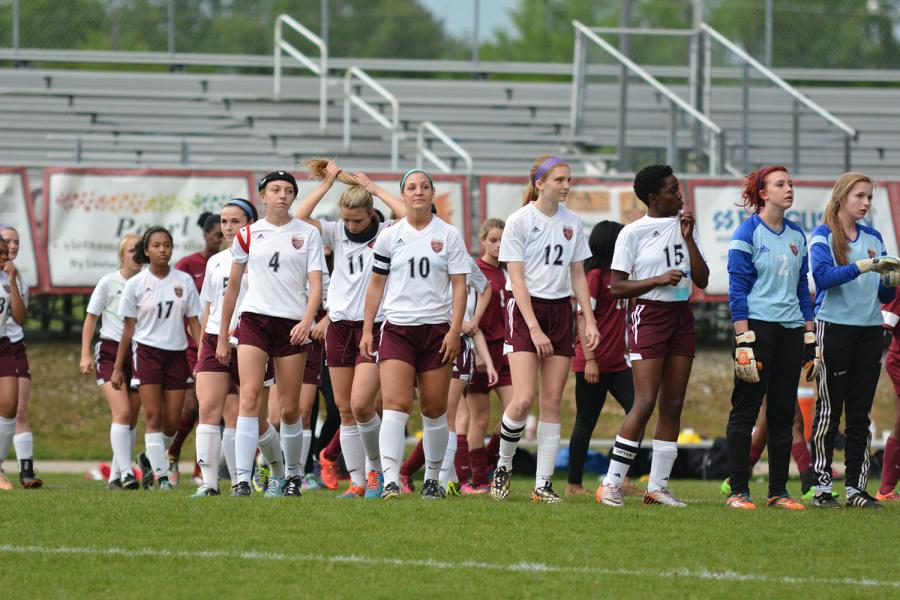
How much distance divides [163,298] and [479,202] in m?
6.97

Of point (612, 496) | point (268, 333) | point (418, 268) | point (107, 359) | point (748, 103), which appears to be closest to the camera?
point (612, 496)

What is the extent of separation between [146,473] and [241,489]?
9.28ft

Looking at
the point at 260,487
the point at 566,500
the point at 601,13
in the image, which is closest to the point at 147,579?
the point at 566,500

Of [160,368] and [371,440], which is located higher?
[160,368]

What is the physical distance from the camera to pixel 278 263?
933cm

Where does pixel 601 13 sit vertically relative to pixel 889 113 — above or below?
above

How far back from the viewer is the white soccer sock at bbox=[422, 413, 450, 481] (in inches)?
361

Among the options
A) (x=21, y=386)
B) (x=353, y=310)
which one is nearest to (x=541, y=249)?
(x=353, y=310)

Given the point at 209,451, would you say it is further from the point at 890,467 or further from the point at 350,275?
the point at 890,467

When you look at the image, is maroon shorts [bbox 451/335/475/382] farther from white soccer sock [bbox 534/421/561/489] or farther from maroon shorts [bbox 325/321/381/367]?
white soccer sock [bbox 534/421/561/489]

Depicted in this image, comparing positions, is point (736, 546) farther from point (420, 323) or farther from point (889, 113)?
point (889, 113)

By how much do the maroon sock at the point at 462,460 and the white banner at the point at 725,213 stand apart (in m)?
7.67

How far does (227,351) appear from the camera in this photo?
9344 millimetres

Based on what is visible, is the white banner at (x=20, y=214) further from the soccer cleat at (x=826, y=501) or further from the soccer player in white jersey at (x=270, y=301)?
the soccer cleat at (x=826, y=501)
